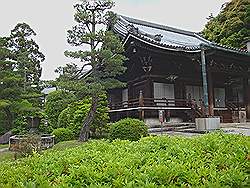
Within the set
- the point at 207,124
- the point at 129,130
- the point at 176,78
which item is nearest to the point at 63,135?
the point at 129,130

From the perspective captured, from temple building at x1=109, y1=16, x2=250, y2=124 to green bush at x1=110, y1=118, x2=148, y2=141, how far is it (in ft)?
16.2

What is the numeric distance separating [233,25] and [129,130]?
991 inches

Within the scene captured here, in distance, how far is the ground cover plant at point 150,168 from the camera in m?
3.83

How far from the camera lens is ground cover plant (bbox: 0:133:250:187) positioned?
151 inches

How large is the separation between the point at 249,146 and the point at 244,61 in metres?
17.4

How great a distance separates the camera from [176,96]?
2111 cm

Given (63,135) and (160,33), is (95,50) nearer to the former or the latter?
(63,135)

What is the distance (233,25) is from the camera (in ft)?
109

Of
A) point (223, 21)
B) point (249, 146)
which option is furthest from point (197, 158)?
point (223, 21)

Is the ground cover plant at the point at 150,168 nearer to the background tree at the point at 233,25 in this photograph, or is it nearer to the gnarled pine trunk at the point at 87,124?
the gnarled pine trunk at the point at 87,124

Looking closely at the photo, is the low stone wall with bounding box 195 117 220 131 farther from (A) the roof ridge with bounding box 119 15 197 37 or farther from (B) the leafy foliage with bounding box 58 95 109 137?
(A) the roof ridge with bounding box 119 15 197 37

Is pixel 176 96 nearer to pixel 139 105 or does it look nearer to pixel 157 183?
pixel 139 105

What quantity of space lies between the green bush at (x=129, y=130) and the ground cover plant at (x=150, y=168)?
6.30m

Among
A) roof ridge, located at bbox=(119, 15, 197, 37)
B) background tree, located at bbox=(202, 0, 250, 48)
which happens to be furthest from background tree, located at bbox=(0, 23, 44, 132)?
background tree, located at bbox=(202, 0, 250, 48)
